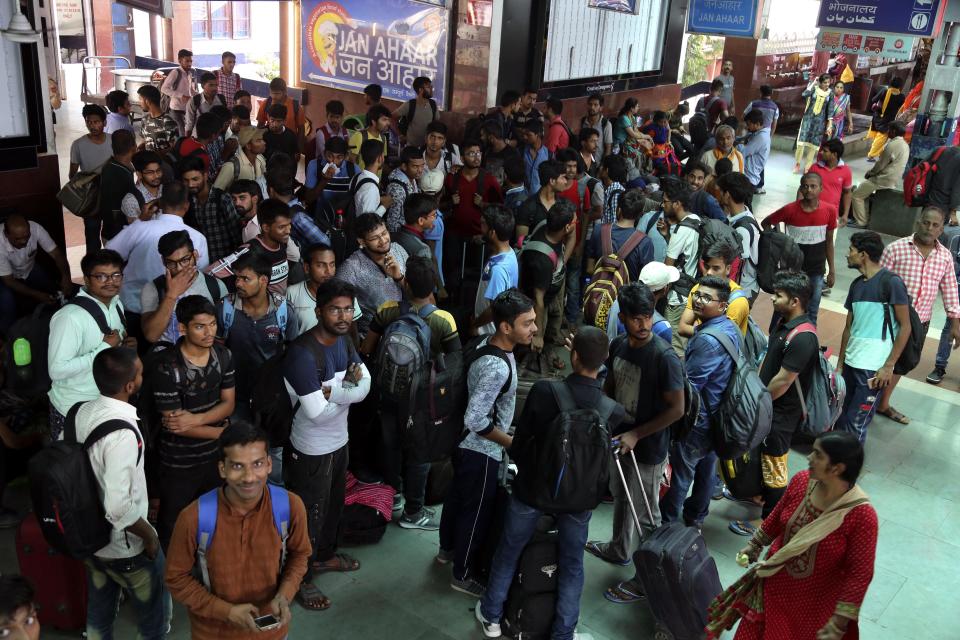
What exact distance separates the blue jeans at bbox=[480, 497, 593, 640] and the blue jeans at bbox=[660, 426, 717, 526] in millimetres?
965

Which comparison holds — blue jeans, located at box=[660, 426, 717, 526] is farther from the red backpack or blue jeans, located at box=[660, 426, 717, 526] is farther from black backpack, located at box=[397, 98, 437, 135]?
→ the red backpack

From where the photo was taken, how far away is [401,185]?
7238 millimetres

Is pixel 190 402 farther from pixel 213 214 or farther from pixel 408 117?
pixel 408 117

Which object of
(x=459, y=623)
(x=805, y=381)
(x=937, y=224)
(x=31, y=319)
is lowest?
(x=459, y=623)

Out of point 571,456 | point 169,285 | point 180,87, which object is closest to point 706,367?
point 571,456

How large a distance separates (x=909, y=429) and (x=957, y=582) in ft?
7.07

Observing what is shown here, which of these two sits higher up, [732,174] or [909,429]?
[732,174]

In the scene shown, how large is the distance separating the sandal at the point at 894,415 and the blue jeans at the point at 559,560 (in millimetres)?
4182

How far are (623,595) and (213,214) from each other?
12.5 ft

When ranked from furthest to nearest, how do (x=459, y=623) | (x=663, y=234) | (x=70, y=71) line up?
(x=70, y=71) < (x=663, y=234) < (x=459, y=623)

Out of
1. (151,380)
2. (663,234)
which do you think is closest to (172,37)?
(663,234)

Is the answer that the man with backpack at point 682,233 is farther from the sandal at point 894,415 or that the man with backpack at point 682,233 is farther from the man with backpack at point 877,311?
the sandal at point 894,415

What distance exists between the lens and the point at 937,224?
6.54 m

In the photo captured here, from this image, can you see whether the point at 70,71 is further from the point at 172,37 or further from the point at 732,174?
the point at 732,174
